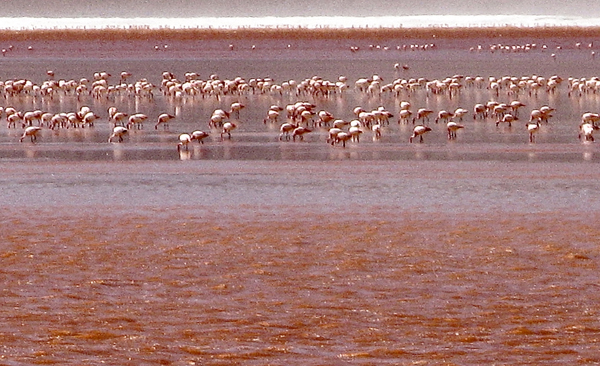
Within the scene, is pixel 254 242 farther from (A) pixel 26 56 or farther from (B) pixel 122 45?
(B) pixel 122 45

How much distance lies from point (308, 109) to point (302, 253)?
1812cm

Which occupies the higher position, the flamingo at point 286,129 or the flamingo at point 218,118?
the flamingo at point 218,118

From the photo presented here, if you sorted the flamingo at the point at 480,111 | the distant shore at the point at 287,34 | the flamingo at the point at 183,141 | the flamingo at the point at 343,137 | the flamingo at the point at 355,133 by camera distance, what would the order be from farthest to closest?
the distant shore at the point at 287,34, the flamingo at the point at 480,111, the flamingo at the point at 355,133, the flamingo at the point at 343,137, the flamingo at the point at 183,141

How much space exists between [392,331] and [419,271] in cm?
229

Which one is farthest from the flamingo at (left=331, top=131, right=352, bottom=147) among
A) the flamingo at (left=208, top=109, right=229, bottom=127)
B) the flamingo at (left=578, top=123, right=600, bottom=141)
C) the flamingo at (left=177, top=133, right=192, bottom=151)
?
the flamingo at (left=208, top=109, right=229, bottom=127)

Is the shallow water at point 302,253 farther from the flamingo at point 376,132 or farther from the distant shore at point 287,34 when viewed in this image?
the distant shore at point 287,34

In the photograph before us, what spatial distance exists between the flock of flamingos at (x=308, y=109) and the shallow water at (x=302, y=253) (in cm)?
195

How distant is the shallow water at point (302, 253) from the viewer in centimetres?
921

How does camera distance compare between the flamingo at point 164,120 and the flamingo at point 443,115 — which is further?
the flamingo at point 164,120

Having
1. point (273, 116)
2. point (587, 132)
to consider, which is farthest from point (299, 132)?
point (587, 132)

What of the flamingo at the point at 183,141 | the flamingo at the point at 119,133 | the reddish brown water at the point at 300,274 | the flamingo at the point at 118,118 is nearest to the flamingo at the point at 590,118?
the flamingo at the point at 183,141

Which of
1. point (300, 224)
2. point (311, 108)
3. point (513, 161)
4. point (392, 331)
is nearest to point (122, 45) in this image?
point (311, 108)

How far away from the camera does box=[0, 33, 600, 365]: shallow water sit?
9211 mm

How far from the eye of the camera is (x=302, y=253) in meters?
12.8
